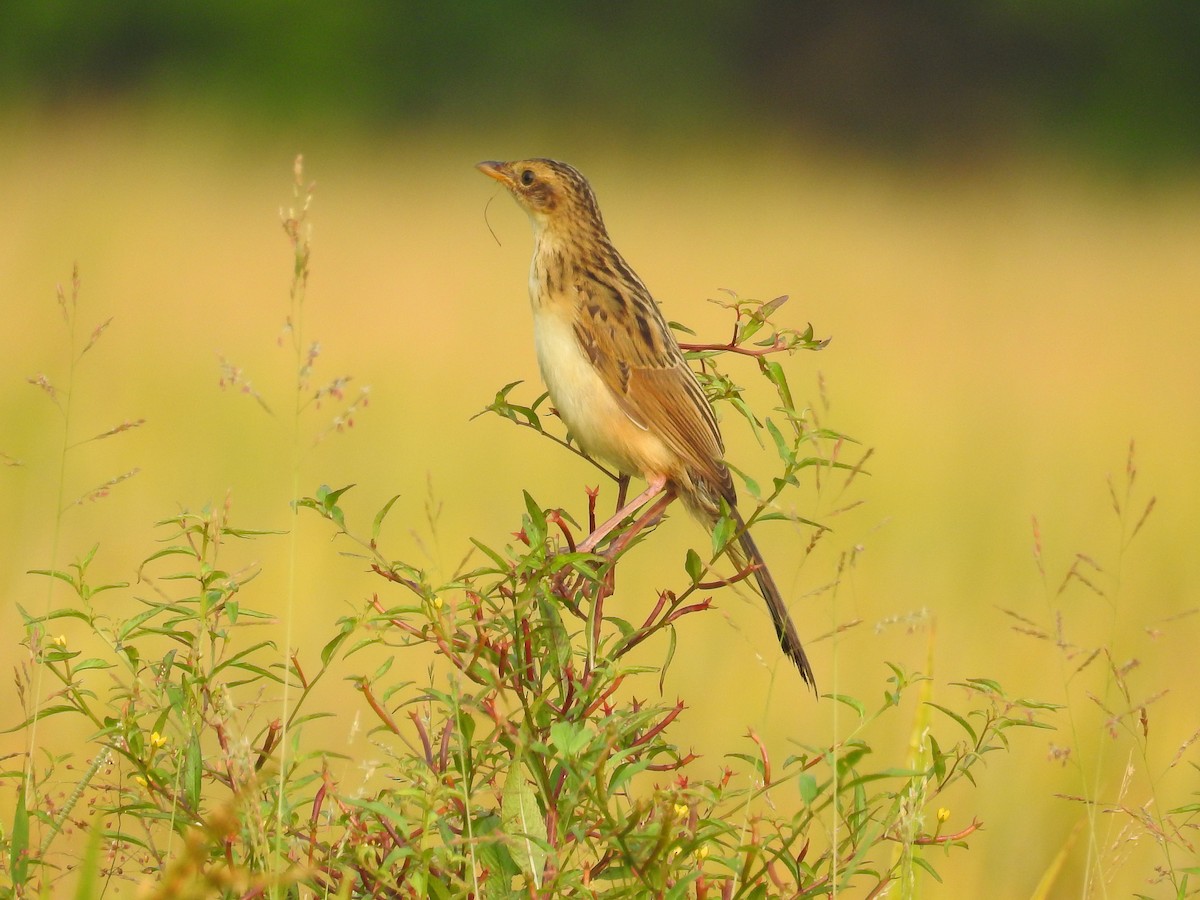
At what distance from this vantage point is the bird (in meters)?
3.23

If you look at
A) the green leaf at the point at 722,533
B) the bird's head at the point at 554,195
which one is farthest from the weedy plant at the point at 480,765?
the bird's head at the point at 554,195

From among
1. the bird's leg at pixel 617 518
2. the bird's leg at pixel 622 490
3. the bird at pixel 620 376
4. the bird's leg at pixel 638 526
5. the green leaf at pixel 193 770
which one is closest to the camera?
the green leaf at pixel 193 770

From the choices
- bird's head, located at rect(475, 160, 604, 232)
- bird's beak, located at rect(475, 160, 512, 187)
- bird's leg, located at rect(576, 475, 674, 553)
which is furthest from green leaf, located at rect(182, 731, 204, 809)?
bird's beak, located at rect(475, 160, 512, 187)

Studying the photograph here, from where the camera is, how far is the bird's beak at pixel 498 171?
149 inches

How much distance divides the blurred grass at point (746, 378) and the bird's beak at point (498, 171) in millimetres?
910

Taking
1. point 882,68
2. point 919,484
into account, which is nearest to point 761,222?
point 919,484

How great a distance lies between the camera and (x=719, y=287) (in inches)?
266

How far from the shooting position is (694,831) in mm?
2082

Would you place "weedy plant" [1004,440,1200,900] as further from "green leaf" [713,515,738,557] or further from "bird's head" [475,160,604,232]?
"bird's head" [475,160,604,232]

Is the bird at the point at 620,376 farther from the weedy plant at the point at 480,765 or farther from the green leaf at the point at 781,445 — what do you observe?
the weedy plant at the point at 480,765

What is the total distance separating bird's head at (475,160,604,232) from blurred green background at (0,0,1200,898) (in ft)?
2.71

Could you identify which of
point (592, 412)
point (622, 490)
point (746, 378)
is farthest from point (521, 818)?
point (746, 378)

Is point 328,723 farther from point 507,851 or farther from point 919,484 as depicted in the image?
point 919,484

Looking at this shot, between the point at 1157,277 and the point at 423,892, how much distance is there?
15.3 m
